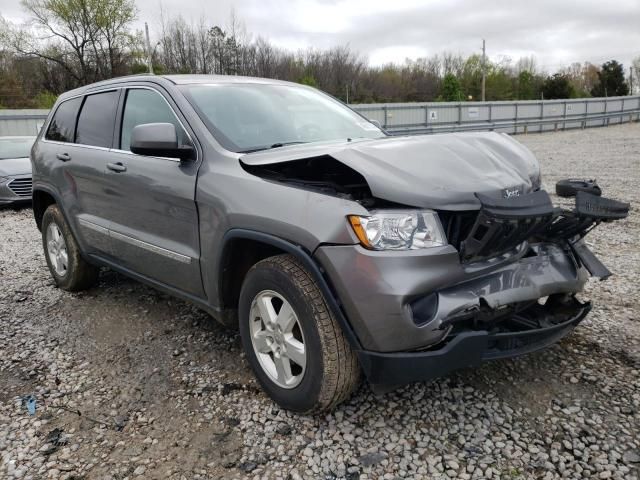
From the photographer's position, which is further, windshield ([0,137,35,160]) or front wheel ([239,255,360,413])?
windshield ([0,137,35,160])

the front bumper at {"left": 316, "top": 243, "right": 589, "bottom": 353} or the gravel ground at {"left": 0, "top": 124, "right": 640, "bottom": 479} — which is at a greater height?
the front bumper at {"left": 316, "top": 243, "right": 589, "bottom": 353}

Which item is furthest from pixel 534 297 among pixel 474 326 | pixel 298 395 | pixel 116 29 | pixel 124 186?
pixel 116 29

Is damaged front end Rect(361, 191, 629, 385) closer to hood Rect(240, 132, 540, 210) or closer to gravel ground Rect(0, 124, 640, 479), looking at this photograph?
hood Rect(240, 132, 540, 210)

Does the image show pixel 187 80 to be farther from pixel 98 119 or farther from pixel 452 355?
pixel 452 355

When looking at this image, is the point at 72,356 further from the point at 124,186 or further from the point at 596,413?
the point at 596,413

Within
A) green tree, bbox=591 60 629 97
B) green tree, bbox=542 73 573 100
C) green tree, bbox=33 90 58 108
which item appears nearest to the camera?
green tree, bbox=33 90 58 108

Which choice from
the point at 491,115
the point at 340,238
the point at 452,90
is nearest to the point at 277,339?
the point at 340,238

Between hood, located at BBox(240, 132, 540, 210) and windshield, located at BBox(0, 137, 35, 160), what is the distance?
983 centimetres

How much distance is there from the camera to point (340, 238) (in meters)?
2.21

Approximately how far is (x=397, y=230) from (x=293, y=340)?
2.53 feet

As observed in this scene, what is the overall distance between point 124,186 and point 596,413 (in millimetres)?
3099

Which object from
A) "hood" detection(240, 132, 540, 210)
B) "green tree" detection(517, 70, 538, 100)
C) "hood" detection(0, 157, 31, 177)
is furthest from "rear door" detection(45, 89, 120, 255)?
"green tree" detection(517, 70, 538, 100)

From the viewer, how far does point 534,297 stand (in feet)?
8.09

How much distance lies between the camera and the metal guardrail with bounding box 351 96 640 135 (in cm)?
2439
